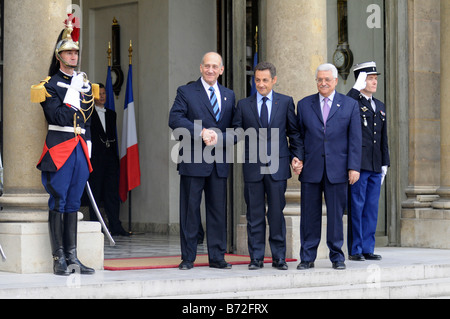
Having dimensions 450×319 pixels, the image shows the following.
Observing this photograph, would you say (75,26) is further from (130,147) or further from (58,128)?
(130,147)

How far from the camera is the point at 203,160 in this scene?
7809 mm

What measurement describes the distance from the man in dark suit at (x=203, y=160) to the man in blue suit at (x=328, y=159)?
0.69 metres

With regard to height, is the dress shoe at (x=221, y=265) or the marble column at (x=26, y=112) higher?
the marble column at (x=26, y=112)

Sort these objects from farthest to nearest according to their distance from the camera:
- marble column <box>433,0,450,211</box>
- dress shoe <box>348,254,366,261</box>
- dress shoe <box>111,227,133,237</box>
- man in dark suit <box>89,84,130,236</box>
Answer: man in dark suit <box>89,84,130,236</box>
dress shoe <box>111,227,133,237</box>
marble column <box>433,0,450,211</box>
dress shoe <box>348,254,366,261</box>

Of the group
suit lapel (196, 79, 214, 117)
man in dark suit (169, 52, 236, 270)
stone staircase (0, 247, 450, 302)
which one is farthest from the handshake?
stone staircase (0, 247, 450, 302)

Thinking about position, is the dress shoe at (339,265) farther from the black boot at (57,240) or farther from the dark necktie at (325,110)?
the black boot at (57,240)

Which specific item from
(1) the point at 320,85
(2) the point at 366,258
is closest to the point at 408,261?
(2) the point at 366,258

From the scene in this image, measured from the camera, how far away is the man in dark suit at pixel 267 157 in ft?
25.9

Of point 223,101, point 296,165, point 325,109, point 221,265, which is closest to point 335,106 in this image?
point 325,109

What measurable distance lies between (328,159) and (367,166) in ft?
4.27

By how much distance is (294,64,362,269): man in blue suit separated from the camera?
787 cm

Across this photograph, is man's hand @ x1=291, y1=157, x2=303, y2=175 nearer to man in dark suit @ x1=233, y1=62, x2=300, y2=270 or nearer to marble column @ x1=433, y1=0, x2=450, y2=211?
man in dark suit @ x1=233, y1=62, x2=300, y2=270

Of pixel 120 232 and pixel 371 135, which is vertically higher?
pixel 371 135

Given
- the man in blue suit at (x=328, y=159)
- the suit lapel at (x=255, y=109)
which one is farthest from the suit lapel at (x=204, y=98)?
the man in blue suit at (x=328, y=159)
